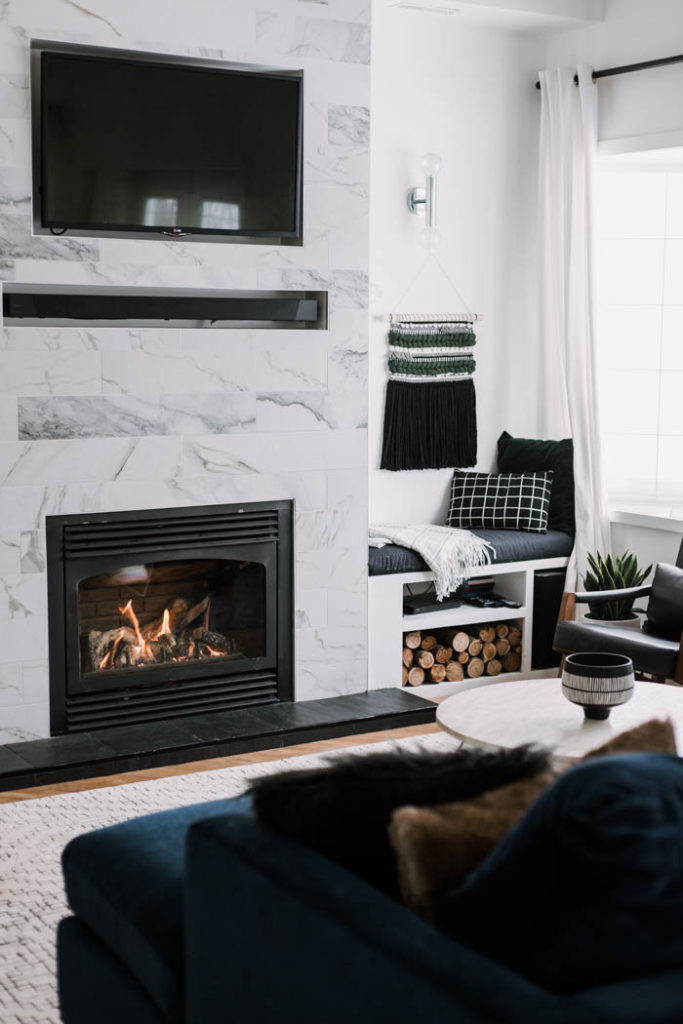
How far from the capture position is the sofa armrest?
4.91 ft

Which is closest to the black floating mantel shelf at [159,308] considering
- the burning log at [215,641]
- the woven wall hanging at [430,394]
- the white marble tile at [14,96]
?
the white marble tile at [14,96]

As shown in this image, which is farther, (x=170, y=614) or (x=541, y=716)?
(x=170, y=614)

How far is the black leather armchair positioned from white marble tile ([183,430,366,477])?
1026 mm

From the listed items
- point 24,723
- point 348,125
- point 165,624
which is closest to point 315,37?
point 348,125

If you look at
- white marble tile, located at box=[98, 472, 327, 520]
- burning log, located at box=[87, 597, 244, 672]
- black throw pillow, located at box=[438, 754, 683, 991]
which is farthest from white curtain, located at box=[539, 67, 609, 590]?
black throw pillow, located at box=[438, 754, 683, 991]

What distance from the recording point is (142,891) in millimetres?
2211

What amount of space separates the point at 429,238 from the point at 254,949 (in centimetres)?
433

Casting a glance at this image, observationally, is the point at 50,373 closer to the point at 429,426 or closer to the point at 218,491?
the point at 218,491

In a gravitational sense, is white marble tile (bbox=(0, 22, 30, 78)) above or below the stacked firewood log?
above

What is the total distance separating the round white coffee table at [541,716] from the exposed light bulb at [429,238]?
2.56 m

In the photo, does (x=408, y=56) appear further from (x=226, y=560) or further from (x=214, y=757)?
(x=214, y=757)

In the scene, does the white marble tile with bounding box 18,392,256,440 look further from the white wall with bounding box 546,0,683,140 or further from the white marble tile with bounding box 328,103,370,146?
the white wall with bounding box 546,0,683,140

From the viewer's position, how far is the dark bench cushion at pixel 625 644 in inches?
183

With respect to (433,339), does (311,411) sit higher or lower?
lower
